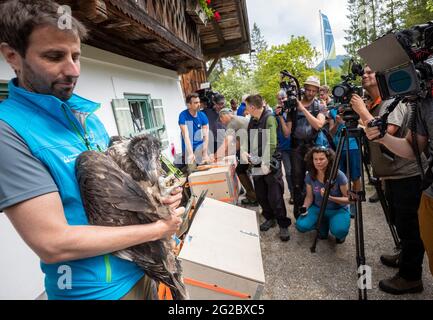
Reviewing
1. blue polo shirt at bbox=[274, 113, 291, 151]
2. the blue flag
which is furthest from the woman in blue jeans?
the blue flag

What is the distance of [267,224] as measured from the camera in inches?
154

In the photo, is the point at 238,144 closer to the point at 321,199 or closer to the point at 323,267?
the point at 321,199

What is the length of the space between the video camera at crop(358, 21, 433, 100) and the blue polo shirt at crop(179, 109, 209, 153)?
3199 millimetres

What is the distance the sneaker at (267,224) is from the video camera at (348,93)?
2084 mm

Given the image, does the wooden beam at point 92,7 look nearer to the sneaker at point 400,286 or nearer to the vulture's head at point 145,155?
the vulture's head at point 145,155

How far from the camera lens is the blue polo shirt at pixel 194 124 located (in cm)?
447

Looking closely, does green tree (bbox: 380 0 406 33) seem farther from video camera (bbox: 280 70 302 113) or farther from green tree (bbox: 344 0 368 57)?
video camera (bbox: 280 70 302 113)

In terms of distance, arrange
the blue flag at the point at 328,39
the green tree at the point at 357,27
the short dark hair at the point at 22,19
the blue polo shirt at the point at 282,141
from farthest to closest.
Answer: the green tree at the point at 357,27, the blue flag at the point at 328,39, the blue polo shirt at the point at 282,141, the short dark hair at the point at 22,19

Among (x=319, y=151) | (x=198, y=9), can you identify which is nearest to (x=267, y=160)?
(x=319, y=151)

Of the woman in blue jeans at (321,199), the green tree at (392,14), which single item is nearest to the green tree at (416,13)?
the green tree at (392,14)
